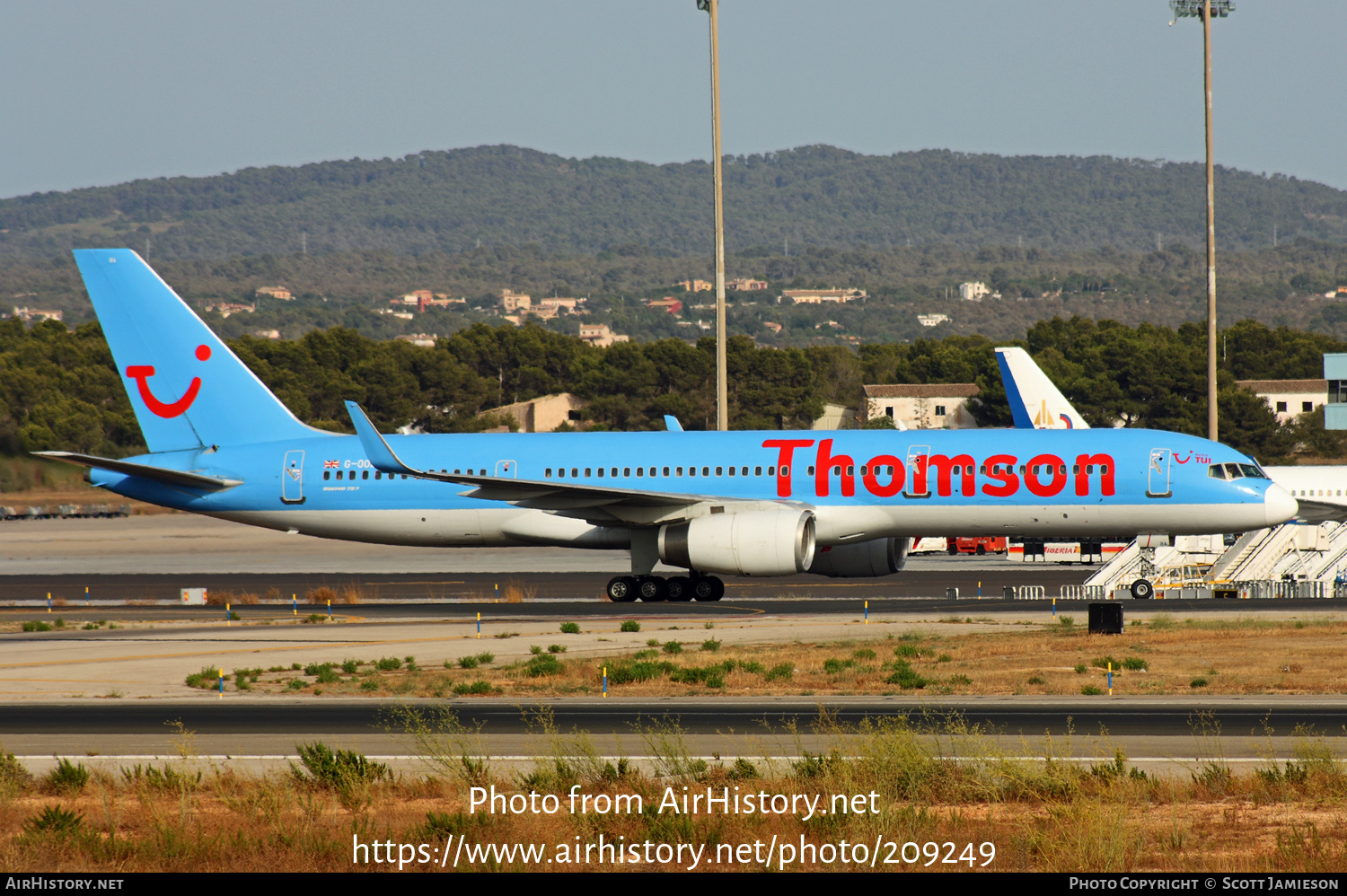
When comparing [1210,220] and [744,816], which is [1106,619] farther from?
[1210,220]

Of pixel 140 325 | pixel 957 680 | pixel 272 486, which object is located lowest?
pixel 957 680

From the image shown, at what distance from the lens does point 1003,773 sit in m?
14.6

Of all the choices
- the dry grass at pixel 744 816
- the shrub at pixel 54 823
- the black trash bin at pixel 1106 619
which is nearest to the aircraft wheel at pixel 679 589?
the black trash bin at pixel 1106 619

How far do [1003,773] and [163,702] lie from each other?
14.4 m

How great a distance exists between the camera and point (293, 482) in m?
40.8

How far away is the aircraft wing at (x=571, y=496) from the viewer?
3628 centimetres

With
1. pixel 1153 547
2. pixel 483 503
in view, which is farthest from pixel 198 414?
pixel 1153 547

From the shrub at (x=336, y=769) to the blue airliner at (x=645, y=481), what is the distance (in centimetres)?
1958

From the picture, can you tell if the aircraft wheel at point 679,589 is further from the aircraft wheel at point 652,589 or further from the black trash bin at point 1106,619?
the black trash bin at point 1106,619

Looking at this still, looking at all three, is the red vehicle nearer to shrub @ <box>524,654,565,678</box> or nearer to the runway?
shrub @ <box>524,654,565,678</box>

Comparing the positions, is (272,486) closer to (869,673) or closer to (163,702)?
(163,702)
